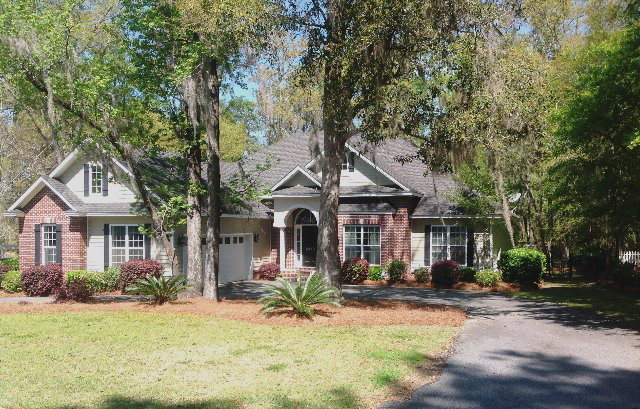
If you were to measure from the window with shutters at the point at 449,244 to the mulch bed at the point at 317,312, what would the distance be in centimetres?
744

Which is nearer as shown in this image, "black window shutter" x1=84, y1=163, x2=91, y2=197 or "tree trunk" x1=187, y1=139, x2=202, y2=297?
"tree trunk" x1=187, y1=139, x2=202, y2=297

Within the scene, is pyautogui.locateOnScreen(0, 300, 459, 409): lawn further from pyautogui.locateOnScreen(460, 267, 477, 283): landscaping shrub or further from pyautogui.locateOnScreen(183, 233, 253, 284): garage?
pyautogui.locateOnScreen(460, 267, 477, 283): landscaping shrub

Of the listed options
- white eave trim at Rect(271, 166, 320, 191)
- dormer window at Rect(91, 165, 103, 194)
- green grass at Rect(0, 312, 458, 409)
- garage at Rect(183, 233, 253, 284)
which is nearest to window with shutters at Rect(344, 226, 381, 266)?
white eave trim at Rect(271, 166, 320, 191)

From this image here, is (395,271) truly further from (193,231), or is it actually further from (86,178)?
(86,178)

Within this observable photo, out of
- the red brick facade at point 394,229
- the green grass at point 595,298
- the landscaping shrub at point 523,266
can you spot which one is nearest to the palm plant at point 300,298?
the green grass at point 595,298

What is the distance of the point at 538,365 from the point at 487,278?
44.4 ft

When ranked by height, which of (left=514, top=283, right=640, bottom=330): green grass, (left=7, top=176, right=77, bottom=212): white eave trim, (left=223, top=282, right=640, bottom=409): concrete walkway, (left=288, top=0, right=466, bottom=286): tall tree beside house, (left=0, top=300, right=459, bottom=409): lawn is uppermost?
(left=288, top=0, right=466, bottom=286): tall tree beside house

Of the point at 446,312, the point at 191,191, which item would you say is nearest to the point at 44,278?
the point at 191,191

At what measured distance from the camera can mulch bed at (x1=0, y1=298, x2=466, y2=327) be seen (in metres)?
13.2

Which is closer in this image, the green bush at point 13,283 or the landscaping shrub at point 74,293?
the landscaping shrub at point 74,293

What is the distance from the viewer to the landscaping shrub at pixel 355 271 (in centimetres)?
2459

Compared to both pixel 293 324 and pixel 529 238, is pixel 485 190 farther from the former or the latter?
pixel 293 324

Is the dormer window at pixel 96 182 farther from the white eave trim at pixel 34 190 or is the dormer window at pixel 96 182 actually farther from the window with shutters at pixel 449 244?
the window with shutters at pixel 449 244

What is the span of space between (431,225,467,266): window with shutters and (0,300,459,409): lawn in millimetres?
12339
